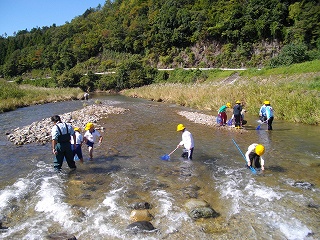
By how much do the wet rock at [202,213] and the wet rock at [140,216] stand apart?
4.00ft

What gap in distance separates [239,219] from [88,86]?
68.1 metres

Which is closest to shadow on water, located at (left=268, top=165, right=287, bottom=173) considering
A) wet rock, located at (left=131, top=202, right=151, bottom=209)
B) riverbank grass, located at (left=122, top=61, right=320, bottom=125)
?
wet rock, located at (left=131, top=202, right=151, bottom=209)

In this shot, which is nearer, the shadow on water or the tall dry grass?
the shadow on water

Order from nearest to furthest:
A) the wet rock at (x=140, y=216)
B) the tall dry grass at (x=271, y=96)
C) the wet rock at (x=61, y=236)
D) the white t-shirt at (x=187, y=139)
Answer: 1. the wet rock at (x=61, y=236)
2. the wet rock at (x=140, y=216)
3. the white t-shirt at (x=187, y=139)
4. the tall dry grass at (x=271, y=96)

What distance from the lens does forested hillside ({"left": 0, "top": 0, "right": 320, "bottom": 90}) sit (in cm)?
5661

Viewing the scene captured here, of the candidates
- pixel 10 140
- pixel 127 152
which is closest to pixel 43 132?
pixel 10 140

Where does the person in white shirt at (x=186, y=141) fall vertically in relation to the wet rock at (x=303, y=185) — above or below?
above

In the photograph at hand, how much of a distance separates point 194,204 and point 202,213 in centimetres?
61

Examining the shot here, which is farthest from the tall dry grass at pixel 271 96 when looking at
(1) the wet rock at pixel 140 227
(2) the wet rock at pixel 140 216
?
(1) the wet rock at pixel 140 227

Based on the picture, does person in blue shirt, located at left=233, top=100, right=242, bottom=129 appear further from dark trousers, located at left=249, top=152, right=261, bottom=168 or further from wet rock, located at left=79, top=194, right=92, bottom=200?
wet rock, located at left=79, top=194, right=92, bottom=200

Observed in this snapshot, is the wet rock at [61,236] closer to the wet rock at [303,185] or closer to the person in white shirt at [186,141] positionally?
the person in white shirt at [186,141]

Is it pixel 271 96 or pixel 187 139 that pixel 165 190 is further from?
pixel 271 96

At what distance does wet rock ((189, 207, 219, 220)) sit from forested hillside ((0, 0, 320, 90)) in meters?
38.9

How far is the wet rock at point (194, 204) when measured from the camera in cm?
863
